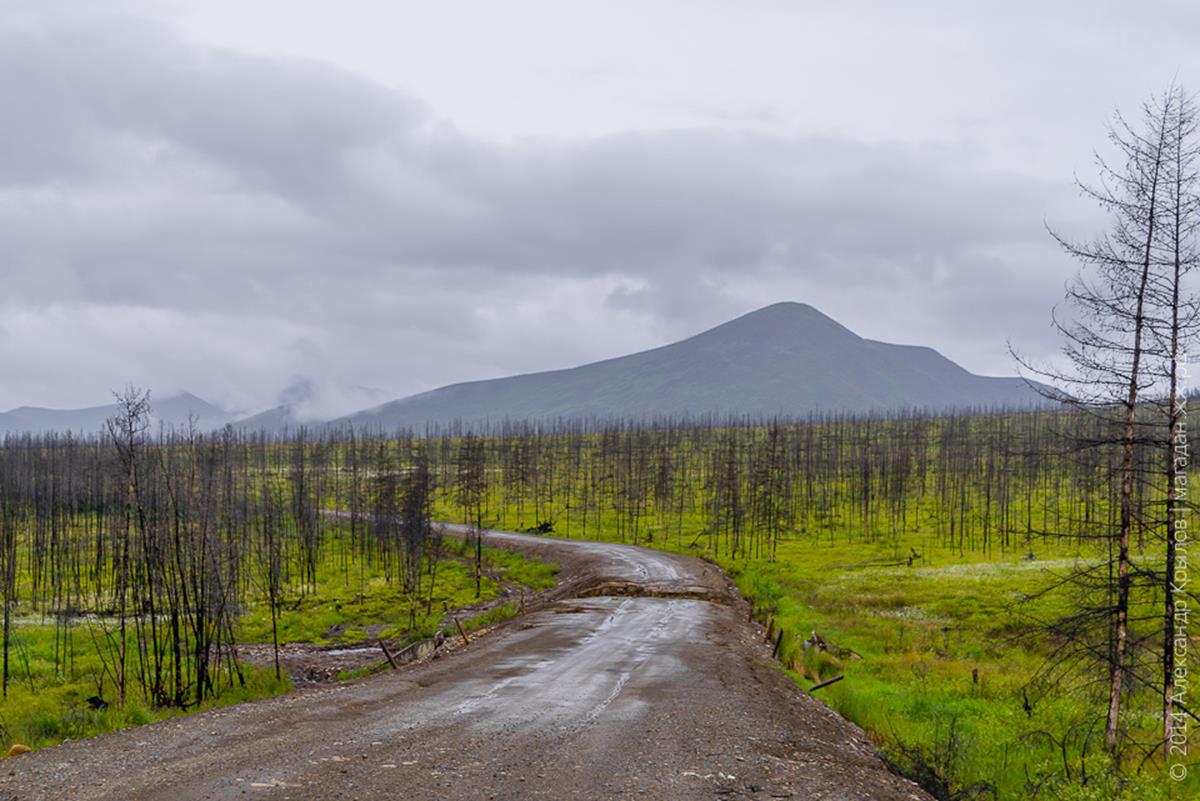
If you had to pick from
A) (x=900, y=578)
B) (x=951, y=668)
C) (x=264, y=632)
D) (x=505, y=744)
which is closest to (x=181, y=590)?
(x=264, y=632)

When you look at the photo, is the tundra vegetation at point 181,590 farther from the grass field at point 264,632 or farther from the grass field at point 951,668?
the grass field at point 951,668

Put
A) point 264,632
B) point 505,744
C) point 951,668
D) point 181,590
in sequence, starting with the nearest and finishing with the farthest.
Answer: point 505,744 < point 951,668 < point 181,590 < point 264,632

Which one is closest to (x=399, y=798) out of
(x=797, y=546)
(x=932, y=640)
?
(x=932, y=640)

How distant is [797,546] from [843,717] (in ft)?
224

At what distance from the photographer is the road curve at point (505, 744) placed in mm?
12008

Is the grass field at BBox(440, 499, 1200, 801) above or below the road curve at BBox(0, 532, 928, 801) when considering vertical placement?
below

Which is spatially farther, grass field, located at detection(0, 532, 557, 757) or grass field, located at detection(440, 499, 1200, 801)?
grass field, located at detection(0, 532, 557, 757)

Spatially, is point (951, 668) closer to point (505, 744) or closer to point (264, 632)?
point (505, 744)

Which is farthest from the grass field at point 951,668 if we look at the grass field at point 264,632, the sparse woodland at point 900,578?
the grass field at point 264,632

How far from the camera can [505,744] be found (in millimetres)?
14477

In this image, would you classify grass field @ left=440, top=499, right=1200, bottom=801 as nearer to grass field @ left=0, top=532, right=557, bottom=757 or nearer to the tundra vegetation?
grass field @ left=0, top=532, right=557, bottom=757

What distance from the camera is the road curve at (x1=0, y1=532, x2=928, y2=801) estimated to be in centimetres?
1201

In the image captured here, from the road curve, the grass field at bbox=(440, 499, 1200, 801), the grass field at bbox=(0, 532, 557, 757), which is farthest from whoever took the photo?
the grass field at bbox=(0, 532, 557, 757)

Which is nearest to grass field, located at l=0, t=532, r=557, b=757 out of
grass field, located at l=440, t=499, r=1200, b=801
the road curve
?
the road curve
